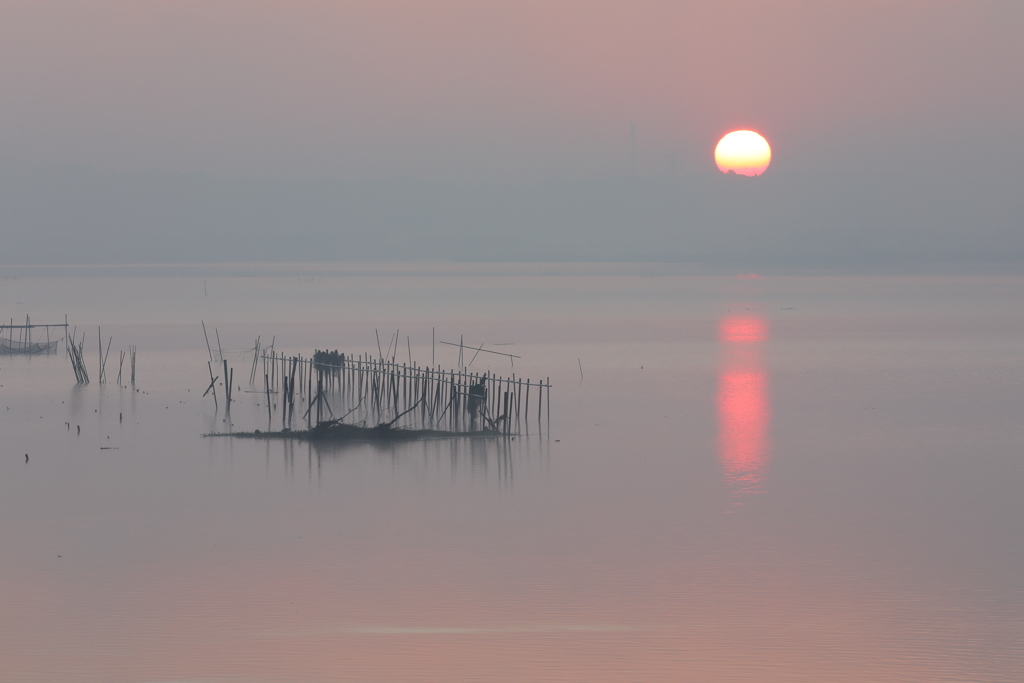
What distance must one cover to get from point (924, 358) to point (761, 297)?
2700 inches

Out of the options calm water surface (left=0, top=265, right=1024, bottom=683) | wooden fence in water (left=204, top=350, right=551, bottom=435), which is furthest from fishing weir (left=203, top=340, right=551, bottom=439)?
calm water surface (left=0, top=265, right=1024, bottom=683)

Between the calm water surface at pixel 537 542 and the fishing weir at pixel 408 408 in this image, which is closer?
the calm water surface at pixel 537 542

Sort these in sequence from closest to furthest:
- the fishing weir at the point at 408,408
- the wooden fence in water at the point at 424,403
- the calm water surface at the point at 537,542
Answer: the calm water surface at the point at 537,542 < the fishing weir at the point at 408,408 < the wooden fence in water at the point at 424,403

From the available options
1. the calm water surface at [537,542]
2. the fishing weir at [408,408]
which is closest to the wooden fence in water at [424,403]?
the fishing weir at [408,408]

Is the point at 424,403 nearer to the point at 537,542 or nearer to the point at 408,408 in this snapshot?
the point at 408,408

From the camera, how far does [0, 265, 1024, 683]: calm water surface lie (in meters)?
10.9

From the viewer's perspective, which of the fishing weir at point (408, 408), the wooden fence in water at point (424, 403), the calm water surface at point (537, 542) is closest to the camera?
the calm water surface at point (537, 542)

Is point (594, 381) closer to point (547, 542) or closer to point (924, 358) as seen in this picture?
point (924, 358)

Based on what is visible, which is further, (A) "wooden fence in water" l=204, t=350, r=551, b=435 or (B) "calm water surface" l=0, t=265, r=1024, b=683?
(A) "wooden fence in water" l=204, t=350, r=551, b=435

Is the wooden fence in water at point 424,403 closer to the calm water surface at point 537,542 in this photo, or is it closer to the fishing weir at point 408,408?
the fishing weir at point 408,408

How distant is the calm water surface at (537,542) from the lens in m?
10.9

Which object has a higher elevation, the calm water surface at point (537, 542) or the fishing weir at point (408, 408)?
the fishing weir at point (408, 408)

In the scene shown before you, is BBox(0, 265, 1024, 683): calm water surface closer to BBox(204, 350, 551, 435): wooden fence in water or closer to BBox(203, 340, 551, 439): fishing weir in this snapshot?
BBox(203, 340, 551, 439): fishing weir

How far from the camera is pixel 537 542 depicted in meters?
15.2
